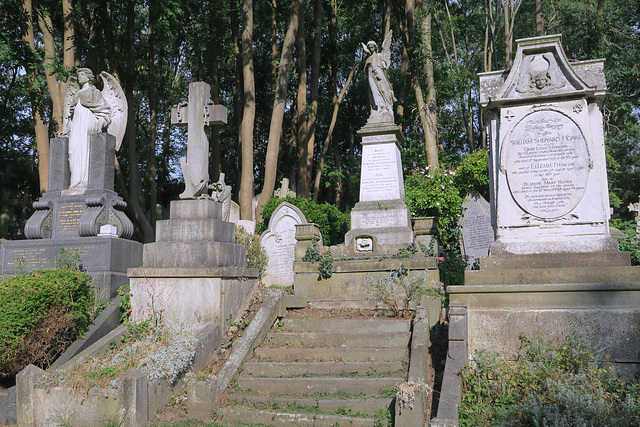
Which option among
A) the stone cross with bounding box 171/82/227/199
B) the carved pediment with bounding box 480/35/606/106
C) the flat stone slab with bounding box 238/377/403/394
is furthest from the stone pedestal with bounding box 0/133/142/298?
the carved pediment with bounding box 480/35/606/106

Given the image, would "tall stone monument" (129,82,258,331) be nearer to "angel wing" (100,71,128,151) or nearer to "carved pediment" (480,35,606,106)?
"angel wing" (100,71,128,151)

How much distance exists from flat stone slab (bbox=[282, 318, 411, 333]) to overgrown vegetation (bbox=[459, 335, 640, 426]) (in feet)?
5.75

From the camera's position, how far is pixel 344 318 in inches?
311

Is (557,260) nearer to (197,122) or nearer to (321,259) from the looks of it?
(321,259)

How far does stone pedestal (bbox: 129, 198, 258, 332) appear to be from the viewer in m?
7.48

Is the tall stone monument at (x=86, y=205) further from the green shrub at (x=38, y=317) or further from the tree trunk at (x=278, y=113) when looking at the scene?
the tree trunk at (x=278, y=113)

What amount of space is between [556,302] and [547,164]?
5.79ft

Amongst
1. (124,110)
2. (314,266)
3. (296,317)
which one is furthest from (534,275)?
(124,110)

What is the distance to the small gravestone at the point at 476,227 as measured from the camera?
609 inches

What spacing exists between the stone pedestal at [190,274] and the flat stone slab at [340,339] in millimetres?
938

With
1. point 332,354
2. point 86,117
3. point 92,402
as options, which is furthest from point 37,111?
Answer: point 332,354

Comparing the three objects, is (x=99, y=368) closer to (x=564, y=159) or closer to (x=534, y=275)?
(x=534, y=275)

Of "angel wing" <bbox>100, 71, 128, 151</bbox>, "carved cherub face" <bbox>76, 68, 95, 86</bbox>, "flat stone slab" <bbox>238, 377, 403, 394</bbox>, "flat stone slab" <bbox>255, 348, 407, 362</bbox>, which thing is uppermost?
"carved cherub face" <bbox>76, 68, 95, 86</bbox>

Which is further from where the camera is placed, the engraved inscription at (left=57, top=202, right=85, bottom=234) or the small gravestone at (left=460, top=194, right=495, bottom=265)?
the small gravestone at (left=460, top=194, right=495, bottom=265)
